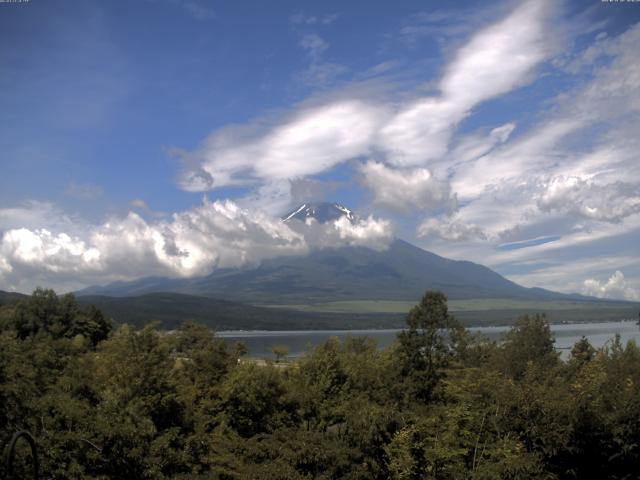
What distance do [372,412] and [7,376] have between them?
17.4 metres

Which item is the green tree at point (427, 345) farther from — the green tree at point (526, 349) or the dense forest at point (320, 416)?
the green tree at point (526, 349)

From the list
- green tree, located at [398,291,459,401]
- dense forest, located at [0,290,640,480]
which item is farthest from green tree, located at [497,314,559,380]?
green tree, located at [398,291,459,401]

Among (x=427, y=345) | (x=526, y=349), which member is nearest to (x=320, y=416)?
(x=427, y=345)

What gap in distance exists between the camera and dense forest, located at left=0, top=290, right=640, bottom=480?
80.2 feet

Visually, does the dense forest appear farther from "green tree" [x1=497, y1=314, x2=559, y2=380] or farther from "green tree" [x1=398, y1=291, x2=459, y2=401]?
"green tree" [x1=497, y1=314, x2=559, y2=380]

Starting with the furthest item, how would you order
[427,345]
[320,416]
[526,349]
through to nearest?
1. [526,349]
2. [427,345]
3. [320,416]

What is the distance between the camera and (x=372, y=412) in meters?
27.9

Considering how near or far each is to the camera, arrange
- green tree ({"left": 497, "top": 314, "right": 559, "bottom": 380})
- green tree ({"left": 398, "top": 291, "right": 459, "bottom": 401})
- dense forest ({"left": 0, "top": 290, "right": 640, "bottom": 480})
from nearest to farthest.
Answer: dense forest ({"left": 0, "top": 290, "right": 640, "bottom": 480}) < green tree ({"left": 398, "top": 291, "right": 459, "bottom": 401}) < green tree ({"left": 497, "top": 314, "right": 559, "bottom": 380})

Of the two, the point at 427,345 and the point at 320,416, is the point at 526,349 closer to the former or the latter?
the point at 427,345

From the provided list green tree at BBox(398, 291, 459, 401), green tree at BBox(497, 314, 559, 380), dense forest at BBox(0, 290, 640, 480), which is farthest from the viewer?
green tree at BBox(497, 314, 559, 380)

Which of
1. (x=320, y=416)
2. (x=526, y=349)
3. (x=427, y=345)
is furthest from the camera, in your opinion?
(x=526, y=349)

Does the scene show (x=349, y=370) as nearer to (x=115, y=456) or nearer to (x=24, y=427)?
(x=115, y=456)

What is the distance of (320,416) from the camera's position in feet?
113

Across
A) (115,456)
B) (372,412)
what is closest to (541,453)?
(372,412)
